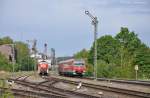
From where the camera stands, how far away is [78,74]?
228 feet

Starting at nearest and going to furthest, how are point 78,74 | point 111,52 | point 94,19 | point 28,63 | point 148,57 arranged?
1. point 94,19
2. point 78,74
3. point 148,57
4. point 28,63
5. point 111,52

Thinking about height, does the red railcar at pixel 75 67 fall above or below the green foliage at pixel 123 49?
below

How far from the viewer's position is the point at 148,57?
438 feet

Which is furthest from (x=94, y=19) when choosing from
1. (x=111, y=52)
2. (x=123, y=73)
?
(x=111, y=52)

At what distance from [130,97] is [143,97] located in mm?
1189

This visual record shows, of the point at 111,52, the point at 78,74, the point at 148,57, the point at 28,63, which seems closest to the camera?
the point at 78,74

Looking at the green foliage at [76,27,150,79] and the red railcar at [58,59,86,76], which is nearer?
the red railcar at [58,59,86,76]

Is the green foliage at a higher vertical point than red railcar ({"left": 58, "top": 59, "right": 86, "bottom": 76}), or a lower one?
higher

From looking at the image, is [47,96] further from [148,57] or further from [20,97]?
[148,57]

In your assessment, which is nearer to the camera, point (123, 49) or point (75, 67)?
point (75, 67)

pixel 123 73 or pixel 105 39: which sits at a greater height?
pixel 105 39

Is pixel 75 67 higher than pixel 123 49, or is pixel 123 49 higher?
pixel 123 49

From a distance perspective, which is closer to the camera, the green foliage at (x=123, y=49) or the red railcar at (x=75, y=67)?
the red railcar at (x=75, y=67)

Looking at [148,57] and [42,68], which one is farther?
[148,57]
